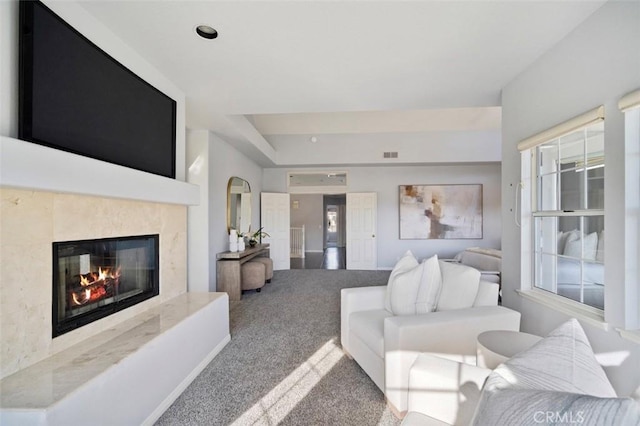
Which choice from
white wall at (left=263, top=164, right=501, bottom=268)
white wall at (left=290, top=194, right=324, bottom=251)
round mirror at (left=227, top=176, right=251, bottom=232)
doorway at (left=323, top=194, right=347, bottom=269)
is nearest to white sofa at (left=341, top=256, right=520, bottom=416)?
round mirror at (left=227, top=176, right=251, bottom=232)

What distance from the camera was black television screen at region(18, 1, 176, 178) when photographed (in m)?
1.50

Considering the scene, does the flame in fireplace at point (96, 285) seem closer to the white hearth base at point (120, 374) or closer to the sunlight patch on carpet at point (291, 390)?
the white hearth base at point (120, 374)

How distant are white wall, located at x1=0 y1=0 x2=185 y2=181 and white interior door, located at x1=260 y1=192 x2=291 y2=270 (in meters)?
4.37

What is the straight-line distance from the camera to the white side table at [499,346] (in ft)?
5.15

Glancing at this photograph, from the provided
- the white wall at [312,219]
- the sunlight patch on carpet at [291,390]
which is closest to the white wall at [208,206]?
the sunlight patch on carpet at [291,390]

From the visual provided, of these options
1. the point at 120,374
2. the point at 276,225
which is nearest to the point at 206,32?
the point at 120,374

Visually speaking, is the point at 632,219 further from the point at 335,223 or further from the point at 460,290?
the point at 335,223

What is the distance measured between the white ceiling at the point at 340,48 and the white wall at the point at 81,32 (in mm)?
70

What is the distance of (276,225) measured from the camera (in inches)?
284

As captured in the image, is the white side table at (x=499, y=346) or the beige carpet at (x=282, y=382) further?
the beige carpet at (x=282, y=382)

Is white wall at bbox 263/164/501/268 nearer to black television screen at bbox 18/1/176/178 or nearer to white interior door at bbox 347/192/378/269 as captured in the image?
white interior door at bbox 347/192/378/269

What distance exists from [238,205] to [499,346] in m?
4.79

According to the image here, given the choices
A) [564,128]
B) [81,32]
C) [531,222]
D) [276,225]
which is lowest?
[276,225]

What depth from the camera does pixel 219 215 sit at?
477 cm
